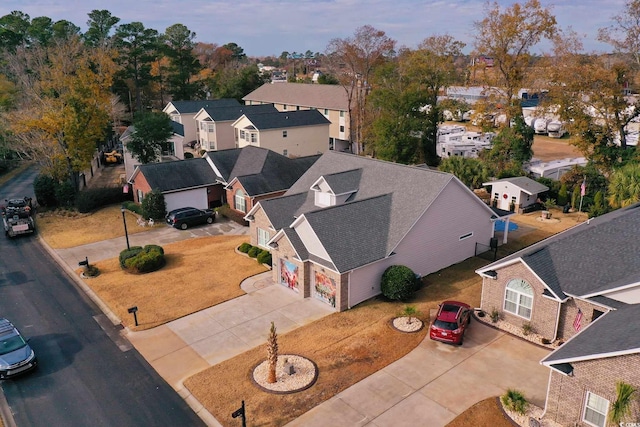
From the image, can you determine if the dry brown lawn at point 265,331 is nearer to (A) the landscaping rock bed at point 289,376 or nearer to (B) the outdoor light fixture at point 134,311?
(A) the landscaping rock bed at point 289,376

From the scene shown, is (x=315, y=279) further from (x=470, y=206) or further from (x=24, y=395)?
(x=24, y=395)

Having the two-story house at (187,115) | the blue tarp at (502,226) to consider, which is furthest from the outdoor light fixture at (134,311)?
the two-story house at (187,115)

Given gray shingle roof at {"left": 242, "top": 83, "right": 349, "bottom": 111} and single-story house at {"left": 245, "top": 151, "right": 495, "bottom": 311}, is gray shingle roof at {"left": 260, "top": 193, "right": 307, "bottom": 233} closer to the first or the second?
single-story house at {"left": 245, "top": 151, "right": 495, "bottom": 311}

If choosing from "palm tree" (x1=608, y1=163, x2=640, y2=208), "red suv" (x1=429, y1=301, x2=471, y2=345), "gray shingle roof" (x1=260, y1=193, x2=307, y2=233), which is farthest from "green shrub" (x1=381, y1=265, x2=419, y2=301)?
"palm tree" (x1=608, y1=163, x2=640, y2=208)

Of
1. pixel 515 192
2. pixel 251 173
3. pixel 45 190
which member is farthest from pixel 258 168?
pixel 515 192

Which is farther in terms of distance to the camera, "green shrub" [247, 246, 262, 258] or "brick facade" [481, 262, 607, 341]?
"green shrub" [247, 246, 262, 258]

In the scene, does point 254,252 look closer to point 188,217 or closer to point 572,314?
point 188,217
